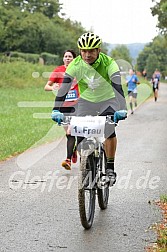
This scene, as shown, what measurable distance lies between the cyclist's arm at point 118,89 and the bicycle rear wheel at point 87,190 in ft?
2.27

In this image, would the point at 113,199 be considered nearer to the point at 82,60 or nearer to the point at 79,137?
the point at 79,137

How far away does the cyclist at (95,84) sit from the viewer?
616 cm

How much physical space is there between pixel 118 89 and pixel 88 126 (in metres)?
0.58

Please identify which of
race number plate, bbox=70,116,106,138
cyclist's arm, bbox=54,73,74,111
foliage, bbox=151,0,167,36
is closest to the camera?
race number plate, bbox=70,116,106,138

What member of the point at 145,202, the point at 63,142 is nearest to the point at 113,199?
the point at 145,202

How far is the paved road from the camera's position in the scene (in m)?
5.52

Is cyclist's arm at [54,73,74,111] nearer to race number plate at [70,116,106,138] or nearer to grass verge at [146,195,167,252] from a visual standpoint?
race number plate at [70,116,106,138]

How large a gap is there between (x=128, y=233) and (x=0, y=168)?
437cm

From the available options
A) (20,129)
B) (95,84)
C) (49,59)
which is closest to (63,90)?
(95,84)

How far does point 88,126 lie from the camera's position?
19.8 feet

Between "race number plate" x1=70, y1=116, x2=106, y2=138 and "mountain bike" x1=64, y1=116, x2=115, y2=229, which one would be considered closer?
"mountain bike" x1=64, y1=116, x2=115, y2=229

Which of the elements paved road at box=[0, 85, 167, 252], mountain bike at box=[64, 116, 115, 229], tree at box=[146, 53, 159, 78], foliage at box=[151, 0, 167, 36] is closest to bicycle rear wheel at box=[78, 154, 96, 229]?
mountain bike at box=[64, 116, 115, 229]

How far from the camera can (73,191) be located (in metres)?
7.99

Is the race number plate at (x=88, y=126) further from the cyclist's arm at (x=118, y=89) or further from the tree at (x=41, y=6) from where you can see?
the tree at (x=41, y=6)
